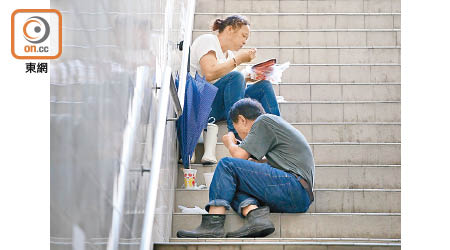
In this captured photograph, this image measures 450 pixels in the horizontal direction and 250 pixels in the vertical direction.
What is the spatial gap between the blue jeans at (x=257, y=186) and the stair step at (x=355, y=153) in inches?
35.8

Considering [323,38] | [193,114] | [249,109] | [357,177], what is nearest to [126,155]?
[249,109]

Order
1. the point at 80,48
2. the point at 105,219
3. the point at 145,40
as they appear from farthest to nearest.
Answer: the point at 145,40 < the point at 105,219 < the point at 80,48

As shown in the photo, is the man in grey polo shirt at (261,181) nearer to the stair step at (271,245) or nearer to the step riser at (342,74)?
the stair step at (271,245)

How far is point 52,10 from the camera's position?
6.26ft

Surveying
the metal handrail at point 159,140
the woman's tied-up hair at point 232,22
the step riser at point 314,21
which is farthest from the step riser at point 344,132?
the step riser at point 314,21

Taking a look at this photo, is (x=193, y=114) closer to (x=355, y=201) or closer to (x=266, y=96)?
(x=266, y=96)

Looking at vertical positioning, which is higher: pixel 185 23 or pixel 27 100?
pixel 185 23

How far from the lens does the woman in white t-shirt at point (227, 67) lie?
5820mm

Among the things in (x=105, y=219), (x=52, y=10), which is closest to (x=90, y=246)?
(x=105, y=219)

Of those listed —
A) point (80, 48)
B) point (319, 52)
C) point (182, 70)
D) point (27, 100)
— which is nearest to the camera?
point (27, 100)

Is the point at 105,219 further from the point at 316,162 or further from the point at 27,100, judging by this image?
the point at 316,162

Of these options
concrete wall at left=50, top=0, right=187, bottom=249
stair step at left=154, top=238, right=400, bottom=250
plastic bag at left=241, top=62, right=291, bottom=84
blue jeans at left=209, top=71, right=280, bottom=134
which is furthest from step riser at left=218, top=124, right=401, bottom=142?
concrete wall at left=50, top=0, right=187, bottom=249
